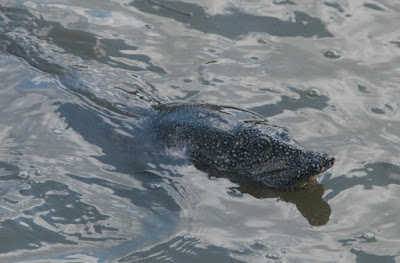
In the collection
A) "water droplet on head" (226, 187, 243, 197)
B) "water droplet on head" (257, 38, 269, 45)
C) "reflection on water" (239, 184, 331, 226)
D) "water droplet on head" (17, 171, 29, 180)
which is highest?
"water droplet on head" (257, 38, 269, 45)

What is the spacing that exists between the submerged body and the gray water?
16cm

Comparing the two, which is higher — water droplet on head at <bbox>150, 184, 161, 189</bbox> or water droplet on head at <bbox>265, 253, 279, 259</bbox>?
water droplet on head at <bbox>265, 253, 279, 259</bbox>

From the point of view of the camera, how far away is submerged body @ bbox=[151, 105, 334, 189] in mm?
7340

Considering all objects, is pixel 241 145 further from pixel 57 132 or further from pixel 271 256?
pixel 57 132

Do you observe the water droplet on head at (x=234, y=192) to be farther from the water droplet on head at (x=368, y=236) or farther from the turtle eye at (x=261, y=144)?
the water droplet on head at (x=368, y=236)

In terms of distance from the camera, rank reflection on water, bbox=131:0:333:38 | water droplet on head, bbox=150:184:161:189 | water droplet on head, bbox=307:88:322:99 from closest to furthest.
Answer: water droplet on head, bbox=150:184:161:189 < water droplet on head, bbox=307:88:322:99 < reflection on water, bbox=131:0:333:38

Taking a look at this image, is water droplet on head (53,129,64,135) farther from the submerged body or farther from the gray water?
the submerged body

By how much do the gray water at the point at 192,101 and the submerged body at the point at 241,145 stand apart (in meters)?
0.16

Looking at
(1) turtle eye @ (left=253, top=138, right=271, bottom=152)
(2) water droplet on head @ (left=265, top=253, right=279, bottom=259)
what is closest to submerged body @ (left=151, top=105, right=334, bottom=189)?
(1) turtle eye @ (left=253, top=138, right=271, bottom=152)

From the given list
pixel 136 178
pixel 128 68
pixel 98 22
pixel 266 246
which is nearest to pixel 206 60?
pixel 128 68

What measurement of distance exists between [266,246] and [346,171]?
143cm

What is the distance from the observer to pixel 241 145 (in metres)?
7.57

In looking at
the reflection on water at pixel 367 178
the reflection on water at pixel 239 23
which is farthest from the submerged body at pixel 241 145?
the reflection on water at pixel 239 23

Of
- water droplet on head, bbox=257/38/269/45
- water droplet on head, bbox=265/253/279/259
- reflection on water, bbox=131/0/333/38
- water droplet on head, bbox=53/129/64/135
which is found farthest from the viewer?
reflection on water, bbox=131/0/333/38
